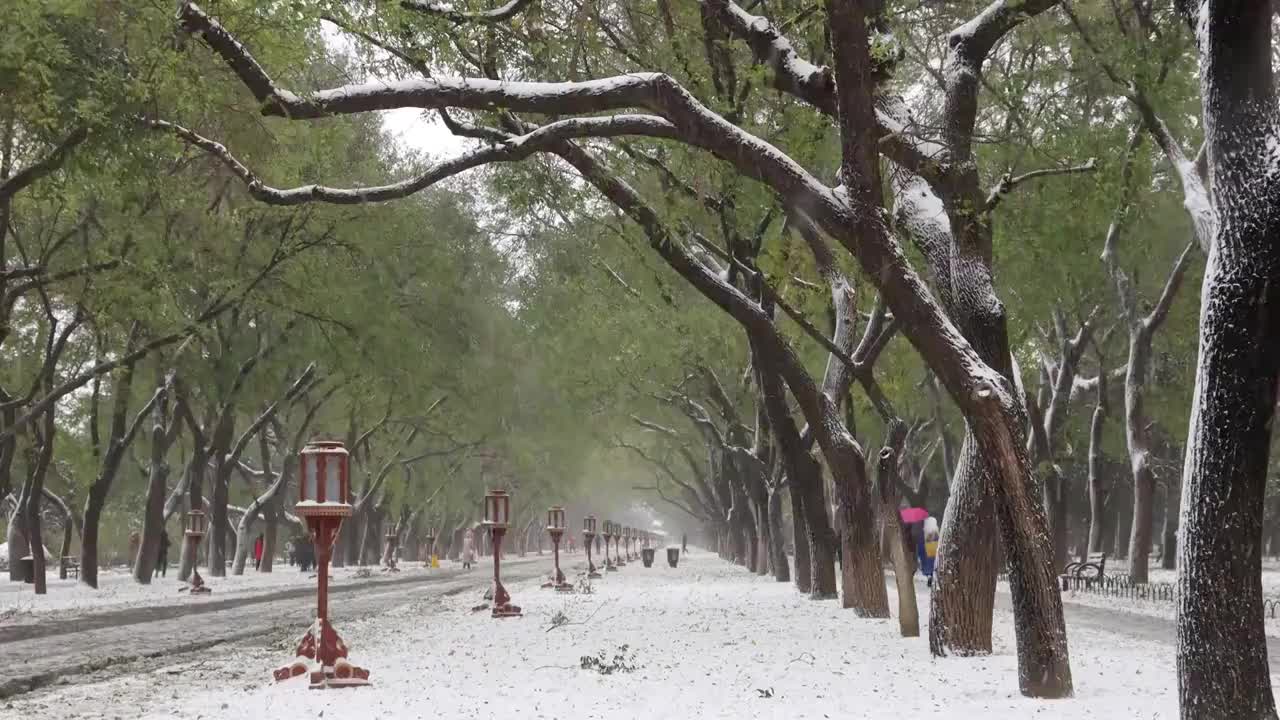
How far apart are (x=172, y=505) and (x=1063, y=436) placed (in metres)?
27.7

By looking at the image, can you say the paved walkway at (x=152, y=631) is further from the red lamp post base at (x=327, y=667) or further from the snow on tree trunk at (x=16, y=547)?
the snow on tree trunk at (x=16, y=547)

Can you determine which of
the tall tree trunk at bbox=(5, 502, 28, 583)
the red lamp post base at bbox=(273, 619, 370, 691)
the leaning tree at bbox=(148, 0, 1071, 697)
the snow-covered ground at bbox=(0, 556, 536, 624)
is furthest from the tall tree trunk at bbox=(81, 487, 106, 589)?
the leaning tree at bbox=(148, 0, 1071, 697)

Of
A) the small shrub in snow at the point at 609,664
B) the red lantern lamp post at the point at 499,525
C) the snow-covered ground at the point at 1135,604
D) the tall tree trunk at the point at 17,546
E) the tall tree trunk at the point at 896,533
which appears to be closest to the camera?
the small shrub in snow at the point at 609,664

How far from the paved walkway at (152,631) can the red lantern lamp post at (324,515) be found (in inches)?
101

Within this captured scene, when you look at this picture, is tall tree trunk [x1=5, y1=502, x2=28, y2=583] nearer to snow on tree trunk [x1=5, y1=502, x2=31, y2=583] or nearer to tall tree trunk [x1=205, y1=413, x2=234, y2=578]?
snow on tree trunk [x1=5, y1=502, x2=31, y2=583]

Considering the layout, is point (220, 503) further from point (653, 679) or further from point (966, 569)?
point (966, 569)

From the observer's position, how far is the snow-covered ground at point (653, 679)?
8516 mm

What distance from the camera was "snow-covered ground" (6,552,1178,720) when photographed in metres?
8.52

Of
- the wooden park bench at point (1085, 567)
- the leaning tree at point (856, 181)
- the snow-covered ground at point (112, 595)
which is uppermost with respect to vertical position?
the leaning tree at point (856, 181)

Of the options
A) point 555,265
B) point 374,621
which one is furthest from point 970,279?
point 555,265

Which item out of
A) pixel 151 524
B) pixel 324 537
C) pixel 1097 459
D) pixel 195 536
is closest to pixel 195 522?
pixel 195 536

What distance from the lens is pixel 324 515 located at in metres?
10.0

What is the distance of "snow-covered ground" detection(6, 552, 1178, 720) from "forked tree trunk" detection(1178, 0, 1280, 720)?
1374 millimetres

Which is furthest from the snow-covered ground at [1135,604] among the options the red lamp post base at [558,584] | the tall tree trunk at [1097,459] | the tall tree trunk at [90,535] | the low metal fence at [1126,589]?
the tall tree trunk at [90,535]
